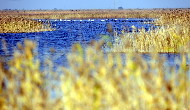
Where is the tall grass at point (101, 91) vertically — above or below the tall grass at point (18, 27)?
above

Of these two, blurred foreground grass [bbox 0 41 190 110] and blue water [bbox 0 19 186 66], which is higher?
blurred foreground grass [bbox 0 41 190 110]

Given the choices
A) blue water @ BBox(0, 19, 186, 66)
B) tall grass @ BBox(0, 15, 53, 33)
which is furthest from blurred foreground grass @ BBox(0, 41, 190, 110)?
tall grass @ BBox(0, 15, 53, 33)

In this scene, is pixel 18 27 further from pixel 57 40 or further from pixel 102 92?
pixel 102 92

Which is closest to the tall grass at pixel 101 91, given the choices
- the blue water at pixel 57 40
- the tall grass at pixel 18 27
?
the blue water at pixel 57 40

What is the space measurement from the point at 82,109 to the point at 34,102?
586 millimetres

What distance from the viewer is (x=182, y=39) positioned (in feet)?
47.8

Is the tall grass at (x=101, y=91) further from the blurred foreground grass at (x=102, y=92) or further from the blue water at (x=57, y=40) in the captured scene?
the blue water at (x=57, y=40)

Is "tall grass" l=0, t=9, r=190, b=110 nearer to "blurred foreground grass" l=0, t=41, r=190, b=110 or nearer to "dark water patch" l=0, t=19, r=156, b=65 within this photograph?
"blurred foreground grass" l=0, t=41, r=190, b=110

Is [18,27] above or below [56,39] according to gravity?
above

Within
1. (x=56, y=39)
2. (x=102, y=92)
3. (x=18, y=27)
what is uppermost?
(x=102, y=92)

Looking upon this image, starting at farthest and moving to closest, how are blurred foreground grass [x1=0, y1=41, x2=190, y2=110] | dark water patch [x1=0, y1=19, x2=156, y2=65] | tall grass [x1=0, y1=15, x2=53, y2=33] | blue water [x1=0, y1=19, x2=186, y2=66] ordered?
tall grass [x1=0, y1=15, x2=53, y2=33] → dark water patch [x1=0, y1=19, x2=156, y2=65] → blue water [x1=0, y1=19, x2=186, y2=66] → blurred foreground grass [x1=0, y1=41, x2=190, y2=110]

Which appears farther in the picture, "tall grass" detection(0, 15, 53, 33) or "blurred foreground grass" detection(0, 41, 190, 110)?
"tall grass" detection(0, 15, 53, 33)

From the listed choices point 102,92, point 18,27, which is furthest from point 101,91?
point 18,27

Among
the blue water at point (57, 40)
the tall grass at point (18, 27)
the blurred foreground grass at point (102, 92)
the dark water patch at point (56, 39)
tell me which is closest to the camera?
the blurred foreground grass at point (102, 92)
